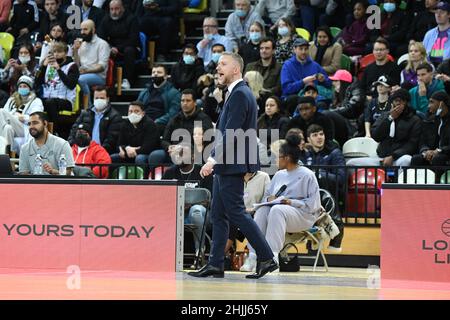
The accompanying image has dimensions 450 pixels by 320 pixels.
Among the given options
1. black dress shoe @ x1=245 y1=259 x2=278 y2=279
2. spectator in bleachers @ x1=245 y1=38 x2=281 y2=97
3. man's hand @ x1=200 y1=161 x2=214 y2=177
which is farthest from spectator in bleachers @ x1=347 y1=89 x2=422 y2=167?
man's hand @ x1=200 y1=161 x2=214 y2=177

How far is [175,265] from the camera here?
37.0 feet

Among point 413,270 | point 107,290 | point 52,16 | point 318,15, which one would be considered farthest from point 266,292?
point 52,16

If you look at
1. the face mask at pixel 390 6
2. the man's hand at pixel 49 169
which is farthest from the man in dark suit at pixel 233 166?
the face mask at pixel 390 6

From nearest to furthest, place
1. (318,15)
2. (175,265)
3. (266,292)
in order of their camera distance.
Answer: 1. (266,292)
2. (175,265)
3. (318,15)

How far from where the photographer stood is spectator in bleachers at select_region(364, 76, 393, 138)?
52.0ft

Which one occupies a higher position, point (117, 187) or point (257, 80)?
point (257, 80)

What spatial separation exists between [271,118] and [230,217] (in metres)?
5.79

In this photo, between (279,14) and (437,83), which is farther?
(279,14)

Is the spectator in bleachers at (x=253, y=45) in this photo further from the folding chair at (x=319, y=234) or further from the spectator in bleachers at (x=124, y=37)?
the folding chair at (x=319, y=234)

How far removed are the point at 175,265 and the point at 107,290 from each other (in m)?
2.35

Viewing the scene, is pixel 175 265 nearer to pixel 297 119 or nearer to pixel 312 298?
pixel 312 298

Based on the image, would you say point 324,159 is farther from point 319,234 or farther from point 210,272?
point 210,272

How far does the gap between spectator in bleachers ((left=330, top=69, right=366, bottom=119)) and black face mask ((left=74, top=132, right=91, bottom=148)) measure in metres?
3.58

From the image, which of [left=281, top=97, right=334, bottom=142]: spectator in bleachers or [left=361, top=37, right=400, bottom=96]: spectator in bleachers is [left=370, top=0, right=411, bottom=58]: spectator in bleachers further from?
[left=281, top=97, right=334, bottom=142]: spectator in bleachers
